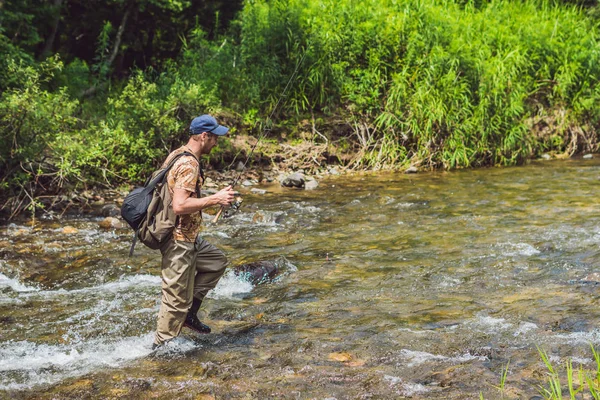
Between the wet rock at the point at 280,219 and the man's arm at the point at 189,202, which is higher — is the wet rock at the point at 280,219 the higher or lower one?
the lower one

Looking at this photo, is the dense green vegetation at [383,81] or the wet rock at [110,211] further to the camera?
the dense green vegetation at [383,81]

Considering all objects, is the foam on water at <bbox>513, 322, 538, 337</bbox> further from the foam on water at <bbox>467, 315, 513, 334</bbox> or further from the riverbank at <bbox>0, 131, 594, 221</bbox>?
the riverbank at <bbox>0, 131, 594, 221</bbox>

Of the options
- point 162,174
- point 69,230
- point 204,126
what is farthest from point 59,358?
point 69,230

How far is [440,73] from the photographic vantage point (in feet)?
44.3

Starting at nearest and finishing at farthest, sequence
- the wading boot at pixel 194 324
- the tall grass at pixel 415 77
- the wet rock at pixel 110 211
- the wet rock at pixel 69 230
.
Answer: the wading boot at pixel 194 324 < the wet rock at pixel 69 230 < the wet rock at pixel 110 211 < the tall grass at pixel 415 77

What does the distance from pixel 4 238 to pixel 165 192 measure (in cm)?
465

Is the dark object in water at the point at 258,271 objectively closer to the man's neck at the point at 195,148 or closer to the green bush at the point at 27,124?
the man's neck at the point at 195,148

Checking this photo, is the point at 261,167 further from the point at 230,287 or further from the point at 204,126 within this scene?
the point at 204,126

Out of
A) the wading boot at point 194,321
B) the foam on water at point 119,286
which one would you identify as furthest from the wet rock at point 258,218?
the wading boot at point 194,321

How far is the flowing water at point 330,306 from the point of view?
456 cm

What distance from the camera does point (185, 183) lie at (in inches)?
185

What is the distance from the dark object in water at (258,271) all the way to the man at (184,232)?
1.69 m

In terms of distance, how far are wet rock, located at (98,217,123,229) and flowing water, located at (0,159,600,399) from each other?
129mm

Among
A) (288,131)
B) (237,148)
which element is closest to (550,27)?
(288,131)
